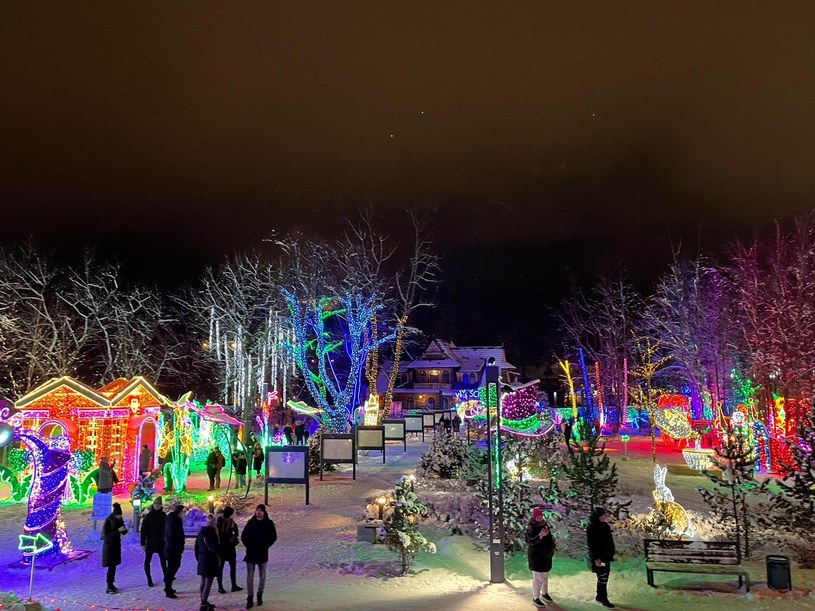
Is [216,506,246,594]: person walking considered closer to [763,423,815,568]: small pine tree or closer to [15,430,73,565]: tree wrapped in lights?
[15,430,73,565]: tree wrapped in lights

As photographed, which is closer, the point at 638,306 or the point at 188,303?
the point at 188,303

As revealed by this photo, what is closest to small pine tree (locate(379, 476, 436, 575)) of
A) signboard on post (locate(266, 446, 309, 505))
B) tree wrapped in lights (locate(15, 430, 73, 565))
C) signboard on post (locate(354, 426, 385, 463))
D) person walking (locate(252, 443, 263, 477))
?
signboard on post (locate(266, 446, 309, 505))

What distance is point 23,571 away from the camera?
10.4 meters

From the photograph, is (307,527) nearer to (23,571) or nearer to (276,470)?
(276,470)

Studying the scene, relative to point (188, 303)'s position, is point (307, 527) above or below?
below

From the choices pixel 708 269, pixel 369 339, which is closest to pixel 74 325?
pixel 369 339

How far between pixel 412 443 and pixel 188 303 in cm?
1760

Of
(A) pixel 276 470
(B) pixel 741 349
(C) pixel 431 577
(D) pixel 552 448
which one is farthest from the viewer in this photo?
(B) pixel 741 349

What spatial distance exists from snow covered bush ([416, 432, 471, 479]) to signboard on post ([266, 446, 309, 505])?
16.7ft

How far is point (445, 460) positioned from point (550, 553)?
11.3m

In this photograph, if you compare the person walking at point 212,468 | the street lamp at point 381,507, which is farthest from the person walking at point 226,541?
the person walking at point 212,468

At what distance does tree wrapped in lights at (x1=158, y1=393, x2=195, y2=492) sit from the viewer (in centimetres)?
1775

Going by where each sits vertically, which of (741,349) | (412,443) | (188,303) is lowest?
(412,443)

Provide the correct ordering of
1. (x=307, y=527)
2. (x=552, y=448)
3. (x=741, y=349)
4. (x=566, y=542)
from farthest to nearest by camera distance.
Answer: (x=741, y=349) → (x=552, y=448) → (x=307, y=527) → (x=566, y=542)
